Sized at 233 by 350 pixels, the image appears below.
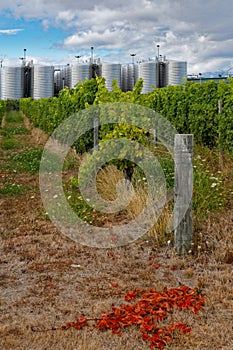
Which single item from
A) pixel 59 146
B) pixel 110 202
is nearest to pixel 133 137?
pixel 110 202

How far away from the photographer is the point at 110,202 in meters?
7.31

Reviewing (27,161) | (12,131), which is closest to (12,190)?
(27,161)

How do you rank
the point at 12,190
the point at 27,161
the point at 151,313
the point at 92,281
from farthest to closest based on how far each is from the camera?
1. the point at 27,161
2. the point at 12,190
3. the point at 92,281
4. the point at 151,313

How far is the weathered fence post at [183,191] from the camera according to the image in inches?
200

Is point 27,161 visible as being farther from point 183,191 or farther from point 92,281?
point 92,281

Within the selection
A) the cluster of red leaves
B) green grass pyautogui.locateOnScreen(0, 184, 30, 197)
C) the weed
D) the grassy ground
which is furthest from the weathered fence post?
the weed

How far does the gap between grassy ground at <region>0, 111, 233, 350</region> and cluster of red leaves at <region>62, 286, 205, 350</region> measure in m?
0.07

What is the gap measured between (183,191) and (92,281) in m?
1.45

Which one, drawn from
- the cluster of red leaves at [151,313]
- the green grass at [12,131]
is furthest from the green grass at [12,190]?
the green grass at [12,131]

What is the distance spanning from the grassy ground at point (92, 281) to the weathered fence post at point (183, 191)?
0.59 feet

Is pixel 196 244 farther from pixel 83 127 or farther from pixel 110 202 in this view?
pixel 83 127

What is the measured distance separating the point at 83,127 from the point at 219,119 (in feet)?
10.1

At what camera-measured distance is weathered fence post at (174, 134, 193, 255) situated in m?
5.08

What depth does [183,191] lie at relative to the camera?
510 centimetres
